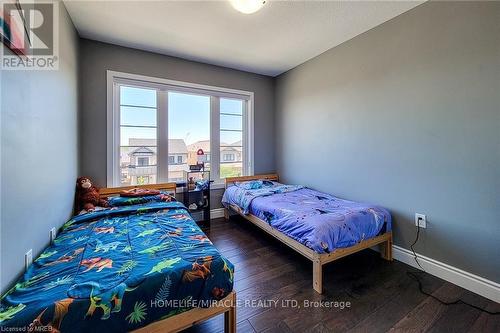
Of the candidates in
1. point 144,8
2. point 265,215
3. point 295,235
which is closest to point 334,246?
point 295,235

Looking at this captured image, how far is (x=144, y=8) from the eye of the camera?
2186 mm

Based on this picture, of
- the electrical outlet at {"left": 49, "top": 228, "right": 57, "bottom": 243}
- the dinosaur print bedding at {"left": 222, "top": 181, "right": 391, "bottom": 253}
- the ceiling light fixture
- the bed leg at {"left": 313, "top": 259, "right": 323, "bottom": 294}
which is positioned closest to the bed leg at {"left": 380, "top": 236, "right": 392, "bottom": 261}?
the dinosaur print bedding at {"left": 222, "top": 181, "right": 391, "bottom": 253}

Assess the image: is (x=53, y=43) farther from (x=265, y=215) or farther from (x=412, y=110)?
(x=412, y=110)

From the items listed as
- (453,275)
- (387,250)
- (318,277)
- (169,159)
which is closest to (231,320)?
(318,277)

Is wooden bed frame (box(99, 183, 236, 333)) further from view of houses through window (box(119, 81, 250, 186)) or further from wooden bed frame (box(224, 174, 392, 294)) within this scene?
view of houses through window (box(119, 81, 250, 186))

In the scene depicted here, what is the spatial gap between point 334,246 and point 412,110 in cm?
163

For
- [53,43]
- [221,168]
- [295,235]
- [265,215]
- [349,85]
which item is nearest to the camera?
[53,43]

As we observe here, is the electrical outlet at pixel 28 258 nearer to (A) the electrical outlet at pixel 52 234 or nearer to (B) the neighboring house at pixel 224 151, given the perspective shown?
(A) the electrical outlet at pixel 52 234

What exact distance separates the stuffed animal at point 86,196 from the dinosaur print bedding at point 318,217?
1.80m

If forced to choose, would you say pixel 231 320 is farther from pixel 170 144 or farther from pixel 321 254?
pixel 170 144

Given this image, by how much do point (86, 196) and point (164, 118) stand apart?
1488 mm

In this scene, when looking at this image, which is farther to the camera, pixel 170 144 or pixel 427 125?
pixel 170 144

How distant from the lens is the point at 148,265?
1.29 m

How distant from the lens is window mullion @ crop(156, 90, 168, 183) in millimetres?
3296
